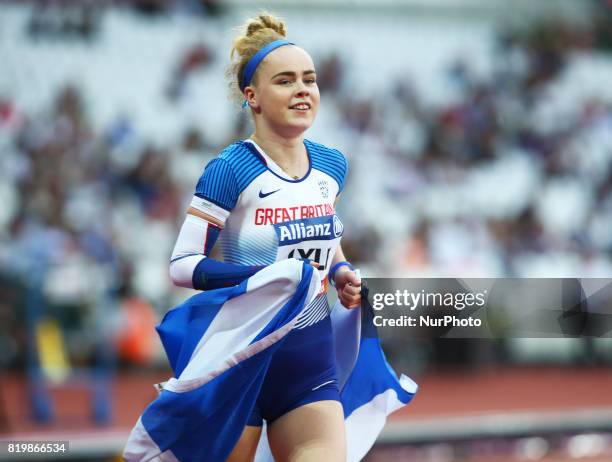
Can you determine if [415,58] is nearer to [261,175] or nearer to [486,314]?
[486,314]

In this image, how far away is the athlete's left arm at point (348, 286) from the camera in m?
3.77

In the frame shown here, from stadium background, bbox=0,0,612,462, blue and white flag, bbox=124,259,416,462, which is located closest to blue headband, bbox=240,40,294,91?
blue and white flag, bbox=124,259,416,462

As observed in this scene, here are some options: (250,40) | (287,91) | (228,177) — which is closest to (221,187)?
(228,177)

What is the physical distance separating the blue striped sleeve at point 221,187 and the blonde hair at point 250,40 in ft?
1.26

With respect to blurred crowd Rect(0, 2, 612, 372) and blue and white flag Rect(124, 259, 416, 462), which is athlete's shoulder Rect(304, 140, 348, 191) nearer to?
blue and white flag Rect(124, 259, 416, 462)

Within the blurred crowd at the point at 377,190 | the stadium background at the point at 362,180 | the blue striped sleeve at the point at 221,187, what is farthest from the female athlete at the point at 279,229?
the blurred crowd at the point at 377,190

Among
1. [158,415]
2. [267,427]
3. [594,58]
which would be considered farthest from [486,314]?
[594,58]

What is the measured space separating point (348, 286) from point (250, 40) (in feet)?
3.07

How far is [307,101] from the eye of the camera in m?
3.66

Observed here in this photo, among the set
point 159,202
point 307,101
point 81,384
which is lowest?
point 307,101

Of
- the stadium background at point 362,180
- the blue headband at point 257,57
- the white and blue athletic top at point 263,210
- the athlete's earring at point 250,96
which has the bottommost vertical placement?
the white and blue athletic top at point 263,210

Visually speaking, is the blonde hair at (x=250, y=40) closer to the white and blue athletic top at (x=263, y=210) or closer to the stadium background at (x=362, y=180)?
the white and blue athletic top at (x=263, y=210)

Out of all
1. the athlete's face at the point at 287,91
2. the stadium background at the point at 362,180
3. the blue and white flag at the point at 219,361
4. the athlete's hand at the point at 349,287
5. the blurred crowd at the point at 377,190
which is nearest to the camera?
the blue and white flag at the point at 219,361

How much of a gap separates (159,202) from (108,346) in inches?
84.2
